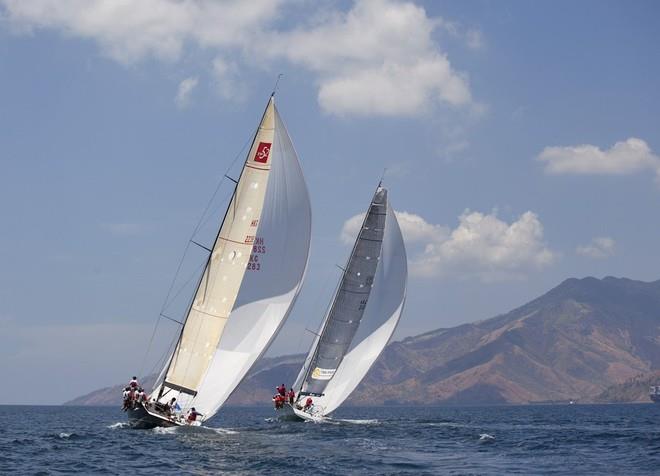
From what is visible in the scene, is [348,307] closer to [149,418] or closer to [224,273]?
[224,273]

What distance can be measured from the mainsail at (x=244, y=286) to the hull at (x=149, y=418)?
49.4 inches

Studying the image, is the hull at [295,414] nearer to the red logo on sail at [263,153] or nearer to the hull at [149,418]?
the hull at [149,418]

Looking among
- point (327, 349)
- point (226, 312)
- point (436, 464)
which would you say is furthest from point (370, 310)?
point (436, 464)

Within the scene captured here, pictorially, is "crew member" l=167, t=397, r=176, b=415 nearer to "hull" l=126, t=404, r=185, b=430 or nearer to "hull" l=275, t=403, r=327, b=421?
"hull" l=126, t=404, r=185, b=430

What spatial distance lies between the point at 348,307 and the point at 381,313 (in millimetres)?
2437

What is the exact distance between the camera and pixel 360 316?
65000 millimetres

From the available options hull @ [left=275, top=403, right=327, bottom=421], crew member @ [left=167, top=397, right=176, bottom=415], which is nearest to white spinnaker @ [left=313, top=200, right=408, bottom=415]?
hull @ [left=275, top=403, right=327, bottom=421]

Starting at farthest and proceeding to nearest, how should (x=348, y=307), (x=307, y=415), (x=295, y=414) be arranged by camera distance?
(x=348, y=307), (x=307, y=415), (x=295, y=414)

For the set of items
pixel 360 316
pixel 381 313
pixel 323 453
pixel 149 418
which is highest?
pixel 381 313

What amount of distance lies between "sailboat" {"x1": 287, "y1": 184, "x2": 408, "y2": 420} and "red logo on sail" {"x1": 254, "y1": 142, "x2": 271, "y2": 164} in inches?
713

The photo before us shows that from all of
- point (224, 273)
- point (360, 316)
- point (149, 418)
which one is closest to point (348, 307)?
point (360, 316)

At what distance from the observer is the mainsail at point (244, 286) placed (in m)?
48.2

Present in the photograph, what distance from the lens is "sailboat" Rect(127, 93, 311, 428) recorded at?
48.2 meters

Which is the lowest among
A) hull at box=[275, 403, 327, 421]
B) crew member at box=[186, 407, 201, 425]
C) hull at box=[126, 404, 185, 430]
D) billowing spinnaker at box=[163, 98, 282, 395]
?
hull at box=[126, 404, 185, 430]
